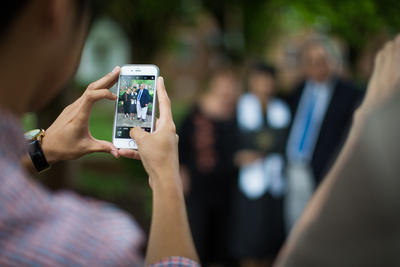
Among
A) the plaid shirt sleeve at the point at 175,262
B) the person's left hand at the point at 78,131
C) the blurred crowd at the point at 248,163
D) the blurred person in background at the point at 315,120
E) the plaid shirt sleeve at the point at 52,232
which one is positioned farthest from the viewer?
the blurred crowd at the point at 248,163

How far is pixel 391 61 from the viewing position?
41.4 inches

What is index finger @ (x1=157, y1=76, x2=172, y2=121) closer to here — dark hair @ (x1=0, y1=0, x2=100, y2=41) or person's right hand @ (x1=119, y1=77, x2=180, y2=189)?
person's right hand @ (x1=119, y1=77, x2=180, y2=189)

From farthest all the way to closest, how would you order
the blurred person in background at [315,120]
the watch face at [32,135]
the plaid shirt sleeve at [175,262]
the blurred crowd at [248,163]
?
the blurred crowd at [248,163]
the blurred person in background at [315,120]
the watch face at [32,135]
the plaid shirt sleeve at [175,262]

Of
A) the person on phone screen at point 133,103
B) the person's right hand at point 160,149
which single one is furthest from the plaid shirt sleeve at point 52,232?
the person on phone screen at point 133,103

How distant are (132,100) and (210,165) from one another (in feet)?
9.34

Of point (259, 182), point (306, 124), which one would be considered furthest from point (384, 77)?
point (259, 182)

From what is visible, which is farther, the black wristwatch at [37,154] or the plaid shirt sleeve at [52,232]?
the black wristwatch at [37,154]

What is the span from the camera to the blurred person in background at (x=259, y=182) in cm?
405

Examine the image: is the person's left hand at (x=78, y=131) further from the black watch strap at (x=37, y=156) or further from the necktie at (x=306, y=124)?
the necktie at (x=306, y=124)

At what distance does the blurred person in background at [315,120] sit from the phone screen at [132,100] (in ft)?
7.74

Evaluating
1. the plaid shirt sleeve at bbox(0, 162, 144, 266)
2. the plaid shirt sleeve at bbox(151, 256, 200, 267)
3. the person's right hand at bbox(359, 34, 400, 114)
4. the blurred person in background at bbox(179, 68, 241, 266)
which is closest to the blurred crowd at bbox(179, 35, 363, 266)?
the blurred person in background at bbox(179, 68, 241, 266)

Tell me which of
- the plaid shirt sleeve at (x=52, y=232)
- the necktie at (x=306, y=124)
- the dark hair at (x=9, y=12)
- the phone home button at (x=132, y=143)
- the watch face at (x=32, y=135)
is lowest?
the necktie at (x=306, y=124)

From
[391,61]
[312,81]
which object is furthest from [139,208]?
[391,61]

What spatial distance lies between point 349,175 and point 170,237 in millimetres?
362
